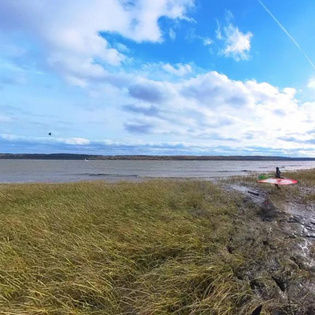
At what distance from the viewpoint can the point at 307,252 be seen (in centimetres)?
517

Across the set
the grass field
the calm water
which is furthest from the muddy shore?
the calm water

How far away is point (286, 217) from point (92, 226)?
6015 mm

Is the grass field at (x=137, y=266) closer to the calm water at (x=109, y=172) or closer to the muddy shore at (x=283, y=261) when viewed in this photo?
the muddy shore at (x=283, y=261)

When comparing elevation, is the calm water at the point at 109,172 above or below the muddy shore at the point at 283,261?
below

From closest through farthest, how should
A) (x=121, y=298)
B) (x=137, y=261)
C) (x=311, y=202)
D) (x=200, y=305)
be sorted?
(x=200, y=305) < (x=121, y=298) < (x=137, y=261) < (x=311, y=202)

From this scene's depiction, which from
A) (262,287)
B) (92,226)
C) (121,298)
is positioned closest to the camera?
(121,298)

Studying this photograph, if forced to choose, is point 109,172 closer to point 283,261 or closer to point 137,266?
point 137,266

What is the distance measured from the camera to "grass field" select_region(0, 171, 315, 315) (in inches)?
136

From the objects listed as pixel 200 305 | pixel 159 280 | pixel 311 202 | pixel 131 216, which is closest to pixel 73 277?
pixel 159 280

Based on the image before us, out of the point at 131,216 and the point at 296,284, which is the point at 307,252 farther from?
the point at 131,216

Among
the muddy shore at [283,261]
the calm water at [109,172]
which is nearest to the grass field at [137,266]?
the muddy shore at [283,261]

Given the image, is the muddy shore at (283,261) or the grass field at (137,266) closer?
the grass field at (137,266)

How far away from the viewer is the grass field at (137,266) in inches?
136

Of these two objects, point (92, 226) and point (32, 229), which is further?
point (92, 226)
